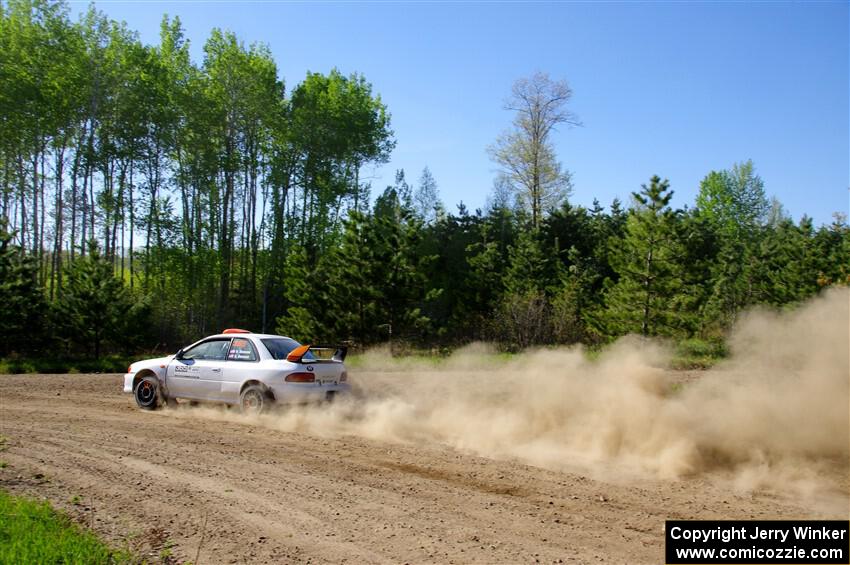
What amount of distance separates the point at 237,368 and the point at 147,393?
2.58 metres

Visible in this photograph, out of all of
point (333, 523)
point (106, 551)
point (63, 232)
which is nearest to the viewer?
point (106, 551)

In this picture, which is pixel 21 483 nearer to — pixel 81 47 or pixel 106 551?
pixel 106 551

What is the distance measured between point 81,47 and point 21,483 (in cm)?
3403

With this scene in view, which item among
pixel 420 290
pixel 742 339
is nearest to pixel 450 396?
pixel 742 339

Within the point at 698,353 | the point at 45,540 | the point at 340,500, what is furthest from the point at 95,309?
the point at 698,353

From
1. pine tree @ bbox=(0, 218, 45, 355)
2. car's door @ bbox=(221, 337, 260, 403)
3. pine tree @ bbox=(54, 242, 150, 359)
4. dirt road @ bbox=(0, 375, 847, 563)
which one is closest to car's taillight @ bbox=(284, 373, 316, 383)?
car's door @ bbox=(221, 337, 260, 403)

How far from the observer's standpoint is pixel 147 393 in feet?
42.9

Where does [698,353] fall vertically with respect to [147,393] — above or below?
above

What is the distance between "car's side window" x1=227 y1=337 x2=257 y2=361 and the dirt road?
205cm

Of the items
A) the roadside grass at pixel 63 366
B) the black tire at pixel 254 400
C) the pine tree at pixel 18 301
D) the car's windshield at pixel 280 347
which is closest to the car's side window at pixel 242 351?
the car's windshield at pixel 280 347

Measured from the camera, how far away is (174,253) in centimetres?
3981

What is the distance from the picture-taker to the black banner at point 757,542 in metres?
5.27

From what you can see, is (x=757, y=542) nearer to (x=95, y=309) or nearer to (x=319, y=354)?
(x=319, y=354)

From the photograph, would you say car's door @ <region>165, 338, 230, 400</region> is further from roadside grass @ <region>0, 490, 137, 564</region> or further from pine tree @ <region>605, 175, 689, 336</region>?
pine tree @ <region>605, 175, 689, 336</region>
